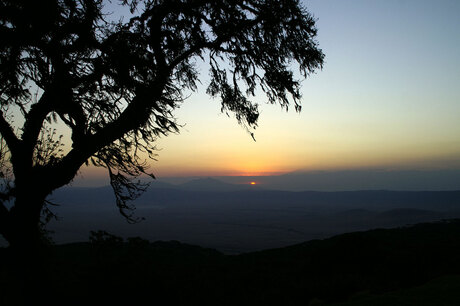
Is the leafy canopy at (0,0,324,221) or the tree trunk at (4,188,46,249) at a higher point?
the leafy canopy at (0,0,324,221)

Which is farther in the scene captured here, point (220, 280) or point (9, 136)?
point (220, 280)

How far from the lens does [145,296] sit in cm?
903

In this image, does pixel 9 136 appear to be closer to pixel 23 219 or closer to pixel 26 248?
pixel 23 219

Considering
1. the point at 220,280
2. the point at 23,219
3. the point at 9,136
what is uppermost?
the point at 9,136

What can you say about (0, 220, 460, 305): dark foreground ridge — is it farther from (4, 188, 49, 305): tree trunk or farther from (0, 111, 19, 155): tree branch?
(0, 111, 19, 155): tree branch

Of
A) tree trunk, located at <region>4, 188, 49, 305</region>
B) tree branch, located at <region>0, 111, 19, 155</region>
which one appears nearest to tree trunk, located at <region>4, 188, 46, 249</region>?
tree trunk, located at <region>4, 188, 49, 305</region>

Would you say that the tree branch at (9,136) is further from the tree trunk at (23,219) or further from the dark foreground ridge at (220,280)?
the dark foreground ridge at (220,280)

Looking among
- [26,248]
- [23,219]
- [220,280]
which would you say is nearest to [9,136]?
[23,219]

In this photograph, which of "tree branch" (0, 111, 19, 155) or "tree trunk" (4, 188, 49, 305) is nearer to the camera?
"tree trunk" (4, 188, 49, 305)

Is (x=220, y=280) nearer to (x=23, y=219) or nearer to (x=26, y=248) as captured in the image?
(x=26, y=248)

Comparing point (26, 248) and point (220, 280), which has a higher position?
point (26, 248)

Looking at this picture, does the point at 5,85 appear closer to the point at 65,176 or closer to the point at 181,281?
the point at 65,176

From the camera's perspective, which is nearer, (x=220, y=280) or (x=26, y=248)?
(x=26, y=248)

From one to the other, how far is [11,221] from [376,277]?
33.4 ft
